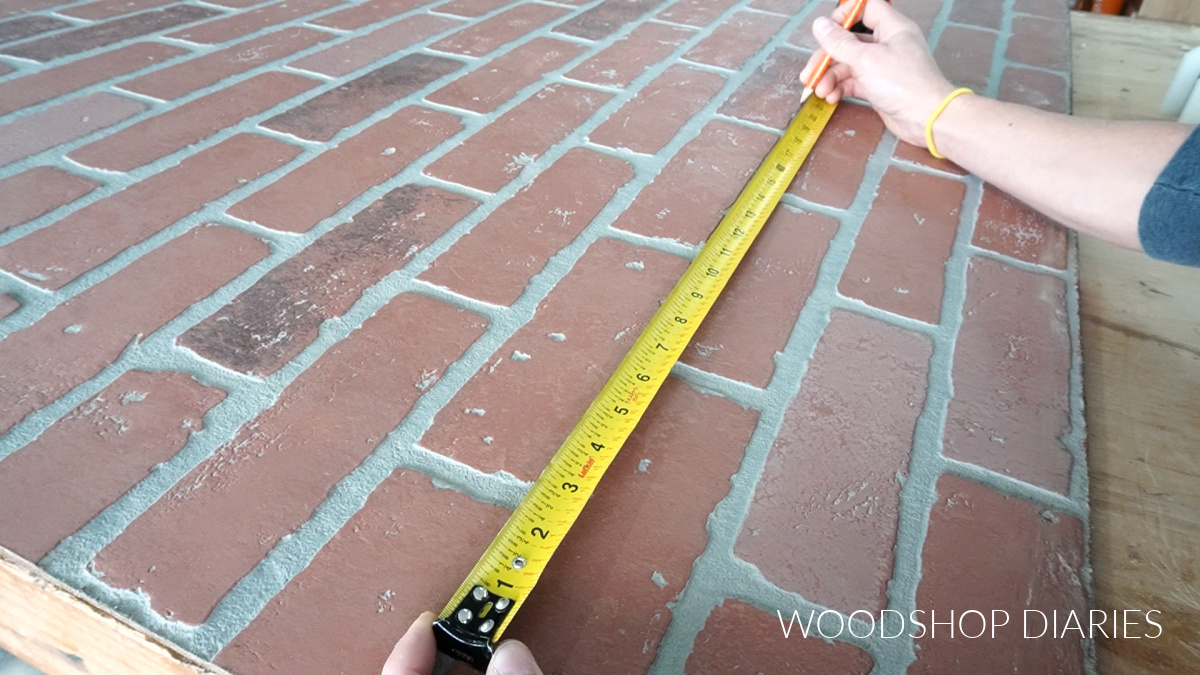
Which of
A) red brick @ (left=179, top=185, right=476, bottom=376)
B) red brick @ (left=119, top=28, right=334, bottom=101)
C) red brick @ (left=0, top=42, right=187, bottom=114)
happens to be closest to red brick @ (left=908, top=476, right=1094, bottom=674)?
red brick @ (left=179, top=185, right=476, bottom=376)

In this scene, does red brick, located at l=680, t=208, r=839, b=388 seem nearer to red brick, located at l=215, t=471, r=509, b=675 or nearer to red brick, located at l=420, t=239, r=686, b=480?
red brick, located at l=420, t=239, r=686, b=480

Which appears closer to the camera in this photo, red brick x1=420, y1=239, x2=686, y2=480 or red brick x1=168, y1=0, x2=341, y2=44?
red brick x1=420, y1=239, x2=686, y2=480

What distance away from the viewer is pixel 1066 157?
108 cm

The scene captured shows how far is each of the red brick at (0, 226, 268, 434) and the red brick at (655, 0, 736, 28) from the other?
50.5 inches

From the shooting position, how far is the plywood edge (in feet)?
2.05

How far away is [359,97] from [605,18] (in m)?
0.74

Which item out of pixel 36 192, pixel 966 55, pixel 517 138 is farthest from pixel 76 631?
pixel 966 55

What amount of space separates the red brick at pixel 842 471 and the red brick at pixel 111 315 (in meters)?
0.75

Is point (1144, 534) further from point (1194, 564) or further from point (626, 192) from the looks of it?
point (626, 192)

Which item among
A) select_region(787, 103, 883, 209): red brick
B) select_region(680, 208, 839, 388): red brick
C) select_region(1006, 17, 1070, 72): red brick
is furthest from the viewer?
select_region(1006, 17, 1070, 72): red brick

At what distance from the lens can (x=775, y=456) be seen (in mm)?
805

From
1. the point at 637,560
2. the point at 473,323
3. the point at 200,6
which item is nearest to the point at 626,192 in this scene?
the point at 473,323

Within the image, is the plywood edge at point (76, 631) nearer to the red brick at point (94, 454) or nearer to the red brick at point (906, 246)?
the red brick at point (94, 454)

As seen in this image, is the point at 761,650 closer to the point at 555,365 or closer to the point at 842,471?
the point at 842,471
